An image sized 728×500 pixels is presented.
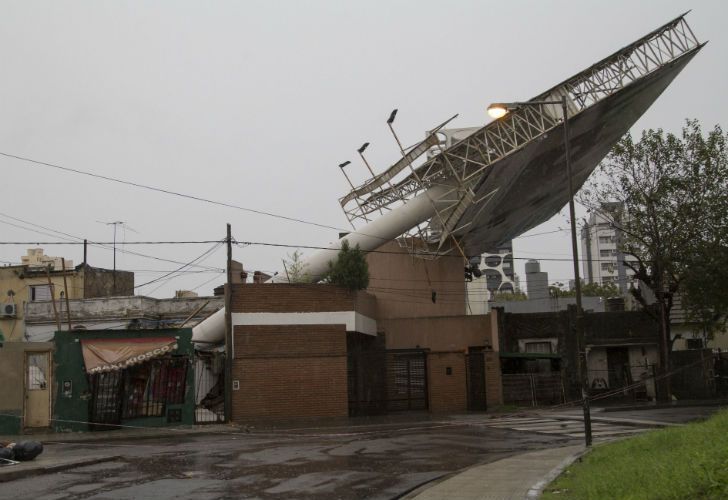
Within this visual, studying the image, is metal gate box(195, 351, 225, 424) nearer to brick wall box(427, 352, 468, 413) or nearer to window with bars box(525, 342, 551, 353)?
brick wall box(427, 352, 468, 413)

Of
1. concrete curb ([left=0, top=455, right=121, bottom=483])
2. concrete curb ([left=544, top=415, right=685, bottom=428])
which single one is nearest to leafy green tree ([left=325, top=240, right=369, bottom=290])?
concrete curb ([left=544, top=415, right=685, bottom=428])

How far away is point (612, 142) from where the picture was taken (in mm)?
38500

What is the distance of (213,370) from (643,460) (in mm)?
24949

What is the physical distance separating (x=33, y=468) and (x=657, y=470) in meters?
9.97

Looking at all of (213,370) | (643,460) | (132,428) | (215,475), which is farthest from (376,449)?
(213,370)

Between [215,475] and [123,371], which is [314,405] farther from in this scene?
[215,475]

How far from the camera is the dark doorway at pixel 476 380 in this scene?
30750 millimetres

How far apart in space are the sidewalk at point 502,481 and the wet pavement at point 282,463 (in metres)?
0.49

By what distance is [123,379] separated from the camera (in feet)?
83.1

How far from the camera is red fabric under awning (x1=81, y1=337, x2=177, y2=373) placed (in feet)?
80.3

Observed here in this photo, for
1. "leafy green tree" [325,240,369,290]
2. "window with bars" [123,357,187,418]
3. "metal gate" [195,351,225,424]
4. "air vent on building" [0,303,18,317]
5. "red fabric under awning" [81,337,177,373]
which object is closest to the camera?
"red fabric under awning" [81,337,177,373]

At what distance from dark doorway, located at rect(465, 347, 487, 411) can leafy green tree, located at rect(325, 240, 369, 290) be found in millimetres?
5659

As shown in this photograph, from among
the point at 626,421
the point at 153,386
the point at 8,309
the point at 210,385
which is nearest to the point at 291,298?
the point at 210,385

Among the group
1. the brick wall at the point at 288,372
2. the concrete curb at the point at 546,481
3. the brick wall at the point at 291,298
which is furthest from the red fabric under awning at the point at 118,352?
the concrete curb at the point at 546,481
